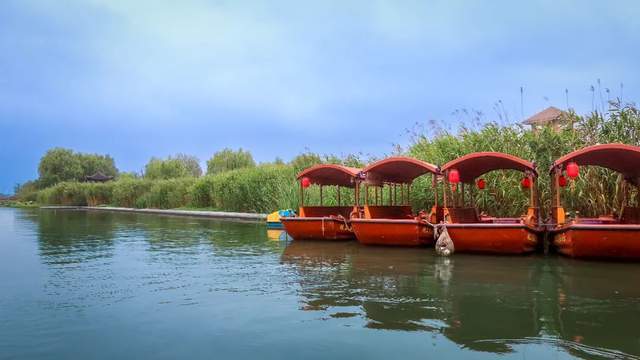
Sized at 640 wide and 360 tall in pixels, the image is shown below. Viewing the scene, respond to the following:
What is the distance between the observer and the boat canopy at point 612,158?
9.63 m

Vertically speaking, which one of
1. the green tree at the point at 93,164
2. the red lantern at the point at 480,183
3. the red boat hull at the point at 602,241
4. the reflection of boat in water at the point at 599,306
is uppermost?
the green tree at the point at 93,164

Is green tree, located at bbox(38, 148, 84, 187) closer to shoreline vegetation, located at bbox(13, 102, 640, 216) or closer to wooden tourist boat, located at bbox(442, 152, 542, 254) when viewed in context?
shoreline vegetation, located at bbox(13, 102, 640, 216)

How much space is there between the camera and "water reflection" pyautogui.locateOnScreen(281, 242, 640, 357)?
534 centimetres

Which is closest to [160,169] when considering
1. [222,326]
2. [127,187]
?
[127,187]

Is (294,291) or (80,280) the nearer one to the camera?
(294,291)

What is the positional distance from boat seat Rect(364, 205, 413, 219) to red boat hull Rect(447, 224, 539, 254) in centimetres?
273

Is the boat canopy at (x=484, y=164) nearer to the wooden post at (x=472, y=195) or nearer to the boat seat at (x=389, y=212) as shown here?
the wooden post at (x=472, y=195)

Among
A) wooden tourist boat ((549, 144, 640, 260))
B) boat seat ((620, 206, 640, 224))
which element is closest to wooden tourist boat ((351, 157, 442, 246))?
wooden tourist boat ((549, 144, 640, 260))

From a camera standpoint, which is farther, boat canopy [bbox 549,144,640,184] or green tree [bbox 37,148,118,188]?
green tree [bbox 37,148,118,188]

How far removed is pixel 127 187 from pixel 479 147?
3621 centimetres

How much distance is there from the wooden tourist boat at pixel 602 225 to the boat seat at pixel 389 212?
163 inches

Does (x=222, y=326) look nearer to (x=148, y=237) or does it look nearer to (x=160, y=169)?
(x=148, y=237)

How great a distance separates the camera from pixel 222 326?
5.81 metres

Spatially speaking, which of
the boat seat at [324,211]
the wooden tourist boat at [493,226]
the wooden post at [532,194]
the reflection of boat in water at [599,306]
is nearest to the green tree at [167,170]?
the boat seat at [324,211]
